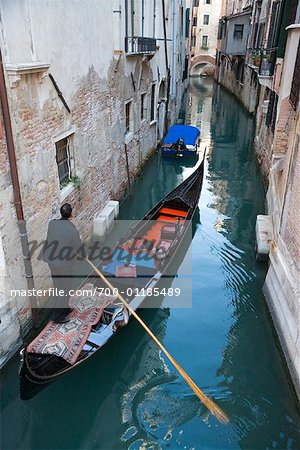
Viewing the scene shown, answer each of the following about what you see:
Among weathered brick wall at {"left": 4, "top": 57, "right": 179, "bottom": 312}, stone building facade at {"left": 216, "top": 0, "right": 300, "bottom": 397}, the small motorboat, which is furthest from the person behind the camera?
the small motorboat

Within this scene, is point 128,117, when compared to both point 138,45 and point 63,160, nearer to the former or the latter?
point 138,45

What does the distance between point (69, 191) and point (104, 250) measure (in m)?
1.61

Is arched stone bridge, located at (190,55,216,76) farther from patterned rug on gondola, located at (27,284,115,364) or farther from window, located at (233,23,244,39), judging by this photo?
patterned rug on gondola, located at (27,284,115,364)

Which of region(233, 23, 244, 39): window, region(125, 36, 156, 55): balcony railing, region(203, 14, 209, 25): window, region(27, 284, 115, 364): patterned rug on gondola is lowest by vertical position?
region(27, 284, 115, 364): patterned rug on gondola

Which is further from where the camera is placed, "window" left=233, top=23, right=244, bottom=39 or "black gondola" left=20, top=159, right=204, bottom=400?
"window" left=233, top=23, right=244, bottom=39

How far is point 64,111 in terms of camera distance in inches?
212

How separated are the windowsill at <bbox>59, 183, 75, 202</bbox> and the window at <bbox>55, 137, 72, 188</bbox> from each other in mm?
83

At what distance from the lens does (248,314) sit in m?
5.72

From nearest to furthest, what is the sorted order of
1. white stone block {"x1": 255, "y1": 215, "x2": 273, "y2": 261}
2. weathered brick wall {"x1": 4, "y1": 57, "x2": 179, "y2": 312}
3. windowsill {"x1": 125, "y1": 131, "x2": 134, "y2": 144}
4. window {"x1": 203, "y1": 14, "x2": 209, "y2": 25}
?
weathered brick wall {"x1": 4, "y1": 57, "x2": 179, "y2": 312}, white stone block {"x1": 255, "y1": 215, "x2": 273, "y2": 261}, windowsill {"x1": 125, "y1": 131, "x2": 134, "y2": 144}, window {"x1": 203, "y1": 14, "x2": 209, "y2": 25}

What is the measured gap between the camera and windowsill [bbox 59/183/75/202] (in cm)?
564

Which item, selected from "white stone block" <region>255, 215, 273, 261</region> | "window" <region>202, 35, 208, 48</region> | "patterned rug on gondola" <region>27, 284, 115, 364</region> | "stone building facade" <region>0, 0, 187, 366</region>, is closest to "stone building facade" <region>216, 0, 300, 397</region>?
"white stone block" <region>255, 215, 273, 261</region>

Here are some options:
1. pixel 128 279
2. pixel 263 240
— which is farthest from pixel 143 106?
pixel 128 279

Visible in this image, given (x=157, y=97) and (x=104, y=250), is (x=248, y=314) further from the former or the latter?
(x=157, y=97)

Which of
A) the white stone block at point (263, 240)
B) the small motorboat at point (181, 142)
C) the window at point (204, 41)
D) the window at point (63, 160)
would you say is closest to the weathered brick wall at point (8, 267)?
the window at point (63, 160)
